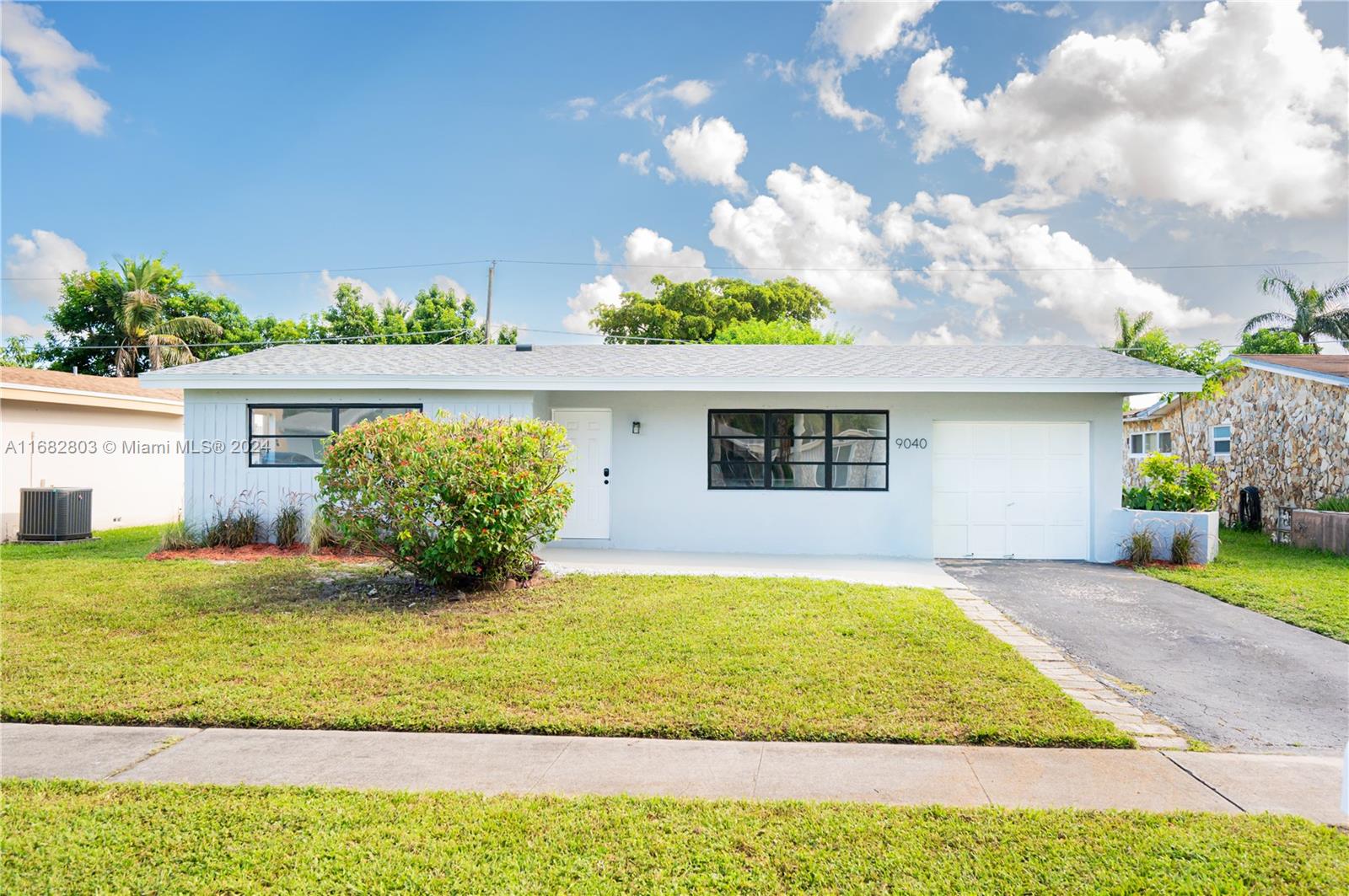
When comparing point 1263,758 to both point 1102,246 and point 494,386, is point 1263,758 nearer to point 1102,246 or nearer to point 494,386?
point 494,386

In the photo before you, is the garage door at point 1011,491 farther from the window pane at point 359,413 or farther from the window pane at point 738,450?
the window pane at point 359,413

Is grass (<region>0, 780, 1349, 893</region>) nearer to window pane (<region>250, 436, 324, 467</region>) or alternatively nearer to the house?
the house

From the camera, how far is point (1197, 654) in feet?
19.5

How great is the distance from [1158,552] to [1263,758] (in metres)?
7.55

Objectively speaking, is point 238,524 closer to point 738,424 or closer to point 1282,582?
point 738,424

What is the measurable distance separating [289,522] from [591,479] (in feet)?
14.6

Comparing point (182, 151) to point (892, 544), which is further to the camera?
point (182, 151)

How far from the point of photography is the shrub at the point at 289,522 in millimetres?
10734

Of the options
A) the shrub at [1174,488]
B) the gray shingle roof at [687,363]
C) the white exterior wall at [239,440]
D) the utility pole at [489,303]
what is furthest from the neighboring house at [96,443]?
the shrub at [1174,488]

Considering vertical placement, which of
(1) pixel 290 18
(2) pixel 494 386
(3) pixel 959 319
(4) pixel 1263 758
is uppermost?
(1) pixel 290 18

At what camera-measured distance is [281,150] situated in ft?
54.8

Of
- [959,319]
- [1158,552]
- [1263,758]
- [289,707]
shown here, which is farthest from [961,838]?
[959,319]

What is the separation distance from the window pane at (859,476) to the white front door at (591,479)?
3.54 meters

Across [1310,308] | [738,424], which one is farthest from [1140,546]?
[1310,308]
